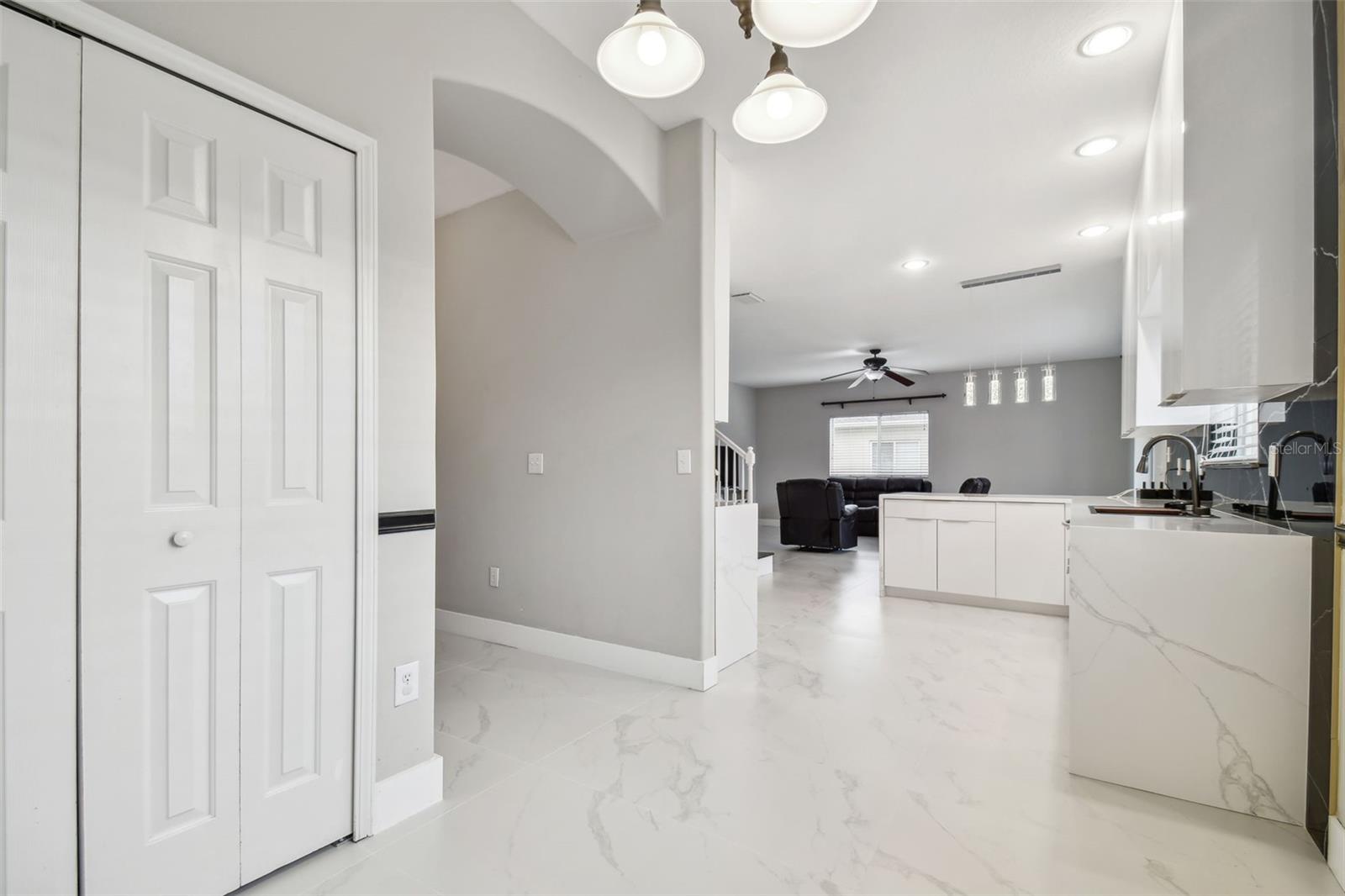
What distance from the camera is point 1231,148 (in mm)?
1821

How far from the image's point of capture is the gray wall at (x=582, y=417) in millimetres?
2891

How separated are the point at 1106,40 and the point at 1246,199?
0.91 metres

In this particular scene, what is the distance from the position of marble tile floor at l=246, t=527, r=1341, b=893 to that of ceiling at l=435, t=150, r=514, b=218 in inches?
105

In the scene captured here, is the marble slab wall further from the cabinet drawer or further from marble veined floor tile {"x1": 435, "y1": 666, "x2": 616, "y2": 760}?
the cabinet drawer

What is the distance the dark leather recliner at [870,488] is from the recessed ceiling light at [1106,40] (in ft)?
→ 24.8

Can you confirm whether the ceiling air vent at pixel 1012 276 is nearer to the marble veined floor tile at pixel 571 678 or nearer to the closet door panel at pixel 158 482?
the marble veined floor tile at pixel 571 678

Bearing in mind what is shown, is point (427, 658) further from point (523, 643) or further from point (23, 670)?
point (523, 643)

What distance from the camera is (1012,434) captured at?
958 centimetres

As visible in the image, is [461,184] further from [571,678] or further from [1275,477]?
[1275,477]

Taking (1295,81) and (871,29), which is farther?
(871,29)

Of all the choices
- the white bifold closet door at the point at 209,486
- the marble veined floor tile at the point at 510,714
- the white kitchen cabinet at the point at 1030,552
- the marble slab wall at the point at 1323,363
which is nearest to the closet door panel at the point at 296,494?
the white bifold closet door at the point at 209,486

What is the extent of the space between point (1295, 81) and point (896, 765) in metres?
2.37

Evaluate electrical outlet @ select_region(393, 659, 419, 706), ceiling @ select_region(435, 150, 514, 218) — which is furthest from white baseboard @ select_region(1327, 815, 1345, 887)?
ceiling @ select_region(435, 150, 514, 218)

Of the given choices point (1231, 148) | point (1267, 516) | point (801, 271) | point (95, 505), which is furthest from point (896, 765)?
point (801, 271)
